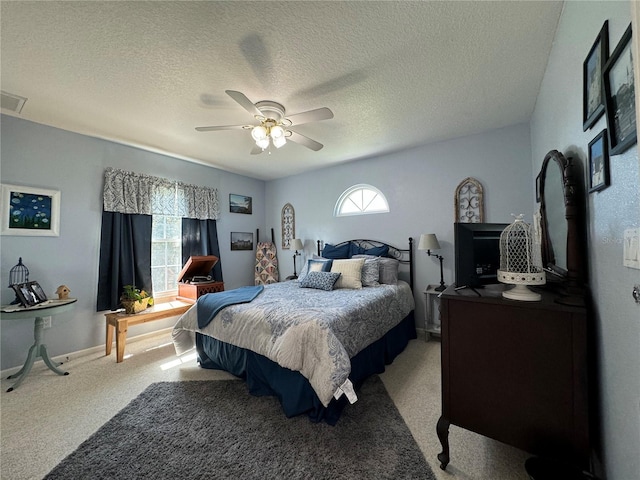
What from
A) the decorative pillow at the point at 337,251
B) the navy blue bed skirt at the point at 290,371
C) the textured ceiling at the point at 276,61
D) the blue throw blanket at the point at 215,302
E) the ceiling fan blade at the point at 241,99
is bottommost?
the navy blue bed skirt at the point at 290,371

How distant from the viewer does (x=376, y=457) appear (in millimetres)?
1488

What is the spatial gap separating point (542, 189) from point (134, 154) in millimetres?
4498

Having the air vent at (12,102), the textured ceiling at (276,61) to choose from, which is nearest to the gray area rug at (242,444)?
the textured ceiling at (276,61)

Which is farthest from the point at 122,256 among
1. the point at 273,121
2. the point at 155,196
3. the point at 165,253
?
the point at 273,121

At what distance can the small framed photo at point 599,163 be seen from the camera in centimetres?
98

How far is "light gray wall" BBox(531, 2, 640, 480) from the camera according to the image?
32.1 inches

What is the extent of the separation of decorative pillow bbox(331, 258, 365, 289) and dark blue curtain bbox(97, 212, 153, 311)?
2591mm

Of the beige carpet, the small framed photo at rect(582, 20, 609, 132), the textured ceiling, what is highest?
the textured ceiling

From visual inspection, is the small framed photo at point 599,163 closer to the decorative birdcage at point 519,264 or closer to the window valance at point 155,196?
the decorative birdcage at point 519,264

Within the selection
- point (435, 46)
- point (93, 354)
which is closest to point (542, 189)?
point (435, 46)

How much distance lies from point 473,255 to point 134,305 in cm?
353

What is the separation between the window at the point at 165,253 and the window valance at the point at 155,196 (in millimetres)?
191

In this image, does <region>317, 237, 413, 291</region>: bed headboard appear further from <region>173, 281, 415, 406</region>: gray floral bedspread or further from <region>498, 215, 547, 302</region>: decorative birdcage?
<region>498, 215, 547, 302</region>: decorative birdcage

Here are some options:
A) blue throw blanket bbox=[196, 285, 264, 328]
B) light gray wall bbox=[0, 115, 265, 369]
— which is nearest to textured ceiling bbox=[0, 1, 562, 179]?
light gray wall bbox=[0, 115, 265, 369]
